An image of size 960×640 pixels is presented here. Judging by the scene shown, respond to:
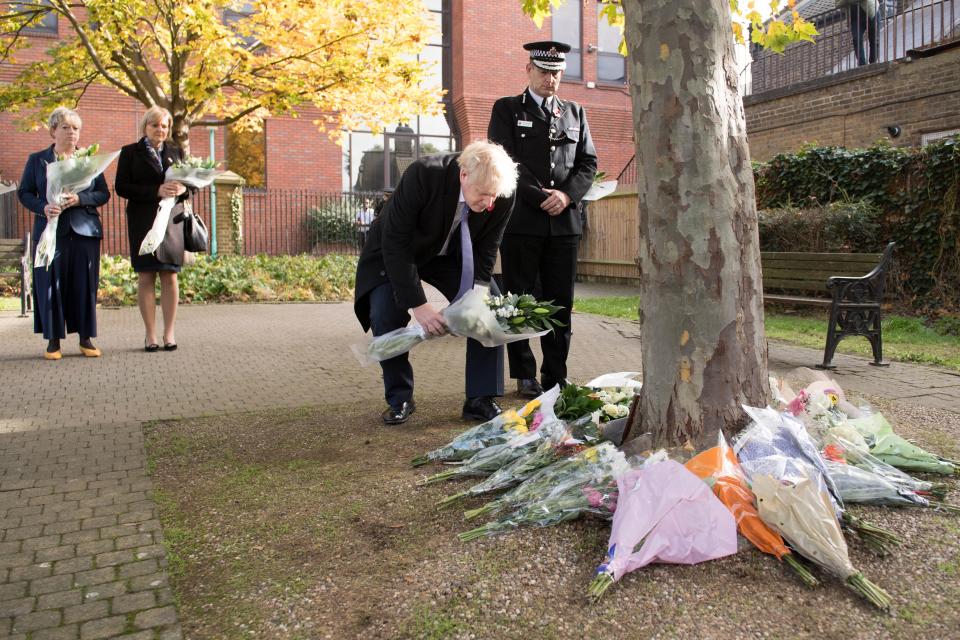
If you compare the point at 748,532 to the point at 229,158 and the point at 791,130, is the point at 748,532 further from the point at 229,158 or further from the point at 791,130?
the point at 229,158

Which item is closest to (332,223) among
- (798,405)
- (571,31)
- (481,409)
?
(571,31)

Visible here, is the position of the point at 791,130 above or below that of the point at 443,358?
above

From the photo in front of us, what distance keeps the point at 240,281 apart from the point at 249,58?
3.47m

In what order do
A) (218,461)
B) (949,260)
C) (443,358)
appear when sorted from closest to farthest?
1. (218,461)
2. (443,358)
3. (949,260)

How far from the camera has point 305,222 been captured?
885 inches

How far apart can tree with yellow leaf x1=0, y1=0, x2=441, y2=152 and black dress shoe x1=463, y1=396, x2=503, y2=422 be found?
903 cm

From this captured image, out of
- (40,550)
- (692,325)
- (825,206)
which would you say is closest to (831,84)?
(825,206)

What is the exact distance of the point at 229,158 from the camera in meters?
23.0

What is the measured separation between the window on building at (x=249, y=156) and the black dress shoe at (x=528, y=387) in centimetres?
1922

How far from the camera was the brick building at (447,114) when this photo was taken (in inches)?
832

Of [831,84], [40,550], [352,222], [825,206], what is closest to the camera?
[40,550]

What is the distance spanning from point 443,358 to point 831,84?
12.7 m

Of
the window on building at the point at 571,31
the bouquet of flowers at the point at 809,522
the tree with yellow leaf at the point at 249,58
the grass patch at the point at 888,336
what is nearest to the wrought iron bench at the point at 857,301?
the grass patch at the point at 888,336

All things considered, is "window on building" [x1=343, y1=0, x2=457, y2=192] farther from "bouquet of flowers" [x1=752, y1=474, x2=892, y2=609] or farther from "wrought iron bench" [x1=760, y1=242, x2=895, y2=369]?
"bouquet of flowers" [x1=752, y1=474, x2=892, y2=609]
